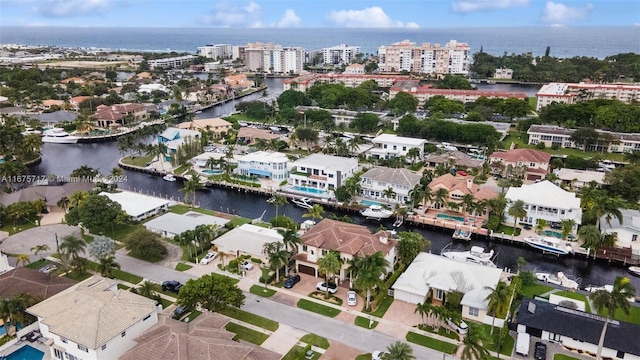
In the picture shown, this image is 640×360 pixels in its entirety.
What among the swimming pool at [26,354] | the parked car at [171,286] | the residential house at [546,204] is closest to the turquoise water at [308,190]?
the residential house at [546,204]

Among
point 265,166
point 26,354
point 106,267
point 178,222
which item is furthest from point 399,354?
point 265,166

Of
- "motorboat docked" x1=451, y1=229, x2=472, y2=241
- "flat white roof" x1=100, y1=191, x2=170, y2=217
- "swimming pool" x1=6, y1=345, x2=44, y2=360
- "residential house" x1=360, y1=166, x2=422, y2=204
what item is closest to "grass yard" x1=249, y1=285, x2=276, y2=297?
"swimming pool" x1=6, y1=345, x2=44, y2=360

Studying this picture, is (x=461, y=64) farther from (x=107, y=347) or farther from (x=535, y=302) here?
(x=107, y=347)

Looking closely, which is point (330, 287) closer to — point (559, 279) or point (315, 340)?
point (315, 340)

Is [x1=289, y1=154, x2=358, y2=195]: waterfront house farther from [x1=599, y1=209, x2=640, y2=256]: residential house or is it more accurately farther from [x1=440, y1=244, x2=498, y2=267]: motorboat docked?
[x1=599, y1=209, x2=640, y2=256]: residential house

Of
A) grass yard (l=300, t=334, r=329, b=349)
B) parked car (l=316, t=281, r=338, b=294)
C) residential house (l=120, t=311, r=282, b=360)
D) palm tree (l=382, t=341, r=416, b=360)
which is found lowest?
grass yard (l=300, t=334, r=329, b=349)

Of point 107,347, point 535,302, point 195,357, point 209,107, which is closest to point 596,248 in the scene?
point 535,302
